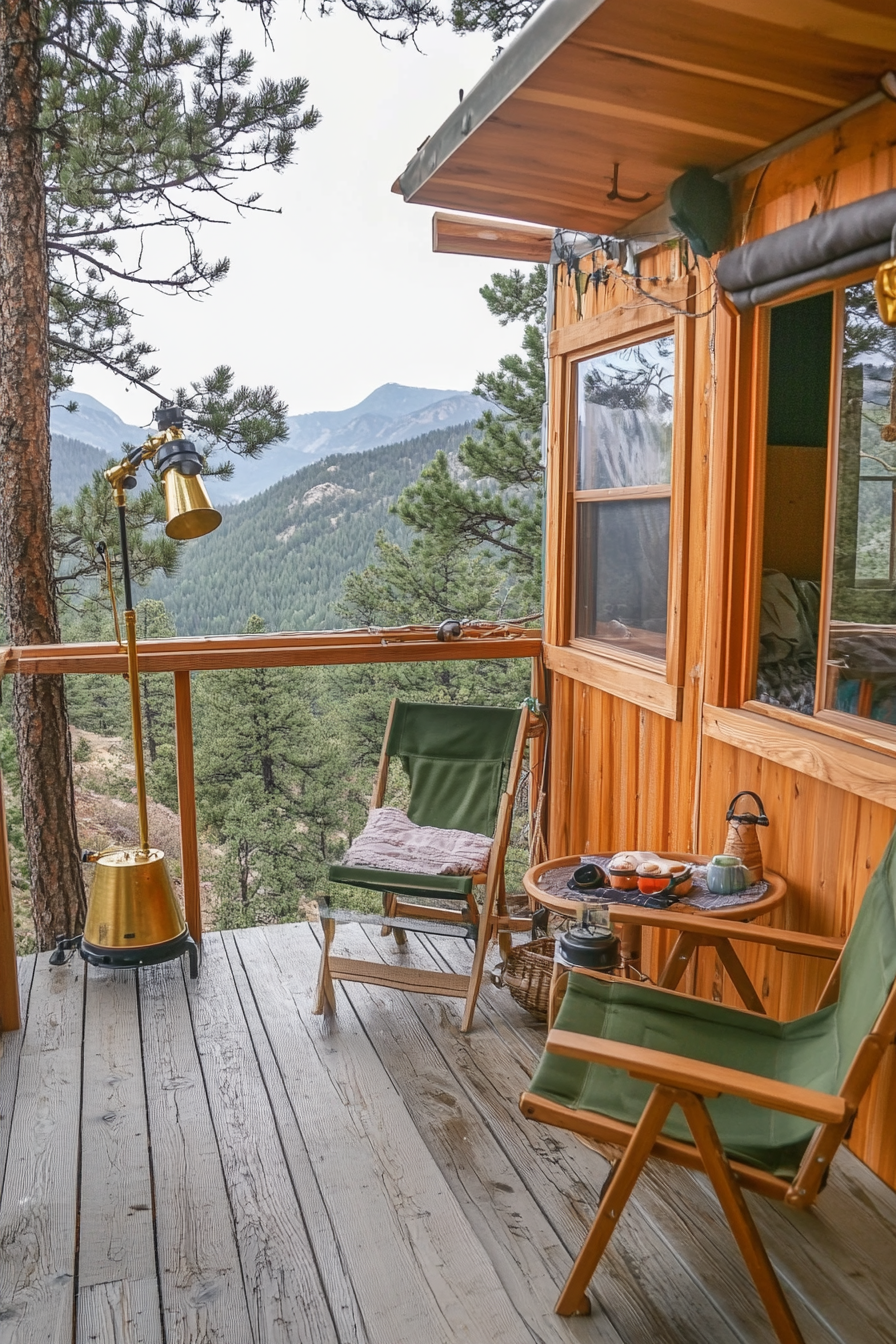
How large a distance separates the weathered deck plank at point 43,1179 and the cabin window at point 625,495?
7.15 ft

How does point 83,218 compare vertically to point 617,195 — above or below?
above

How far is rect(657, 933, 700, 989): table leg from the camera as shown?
2.37 meters

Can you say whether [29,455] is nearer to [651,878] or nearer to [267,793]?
[651,878]

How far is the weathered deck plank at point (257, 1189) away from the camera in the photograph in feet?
6.20

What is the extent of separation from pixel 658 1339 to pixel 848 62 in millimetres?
2457

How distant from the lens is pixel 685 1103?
66.3 inches

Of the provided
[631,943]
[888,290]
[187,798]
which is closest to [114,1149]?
[187,798]

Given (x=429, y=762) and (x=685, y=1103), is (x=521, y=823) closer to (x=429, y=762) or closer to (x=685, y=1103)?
(x=429, y=762)

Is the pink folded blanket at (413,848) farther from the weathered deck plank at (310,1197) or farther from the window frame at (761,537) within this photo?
the window frame at (761,537)

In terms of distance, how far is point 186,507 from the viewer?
295cm

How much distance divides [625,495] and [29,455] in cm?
321

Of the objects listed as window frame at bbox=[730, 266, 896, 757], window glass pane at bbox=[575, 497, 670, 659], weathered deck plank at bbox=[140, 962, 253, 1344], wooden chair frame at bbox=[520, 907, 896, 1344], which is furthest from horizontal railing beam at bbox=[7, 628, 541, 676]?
wooden chair frame at bbox=[520, 907, 896, 1344]

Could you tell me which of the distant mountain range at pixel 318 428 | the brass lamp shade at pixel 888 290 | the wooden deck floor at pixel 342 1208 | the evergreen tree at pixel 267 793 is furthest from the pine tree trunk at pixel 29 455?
the evergreen tree at pixel 267 793

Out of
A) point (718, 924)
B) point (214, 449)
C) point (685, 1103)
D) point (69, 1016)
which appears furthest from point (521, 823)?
point (685, 1103)
